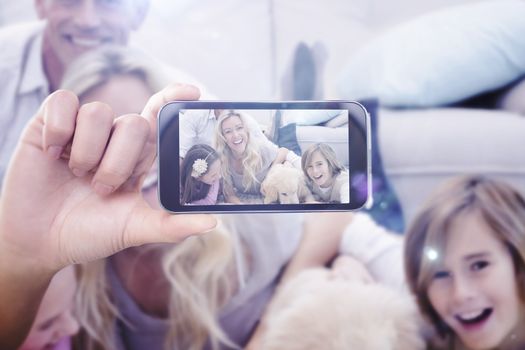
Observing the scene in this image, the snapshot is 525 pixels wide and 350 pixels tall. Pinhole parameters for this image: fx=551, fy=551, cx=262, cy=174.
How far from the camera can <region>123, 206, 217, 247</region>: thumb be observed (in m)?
0.51

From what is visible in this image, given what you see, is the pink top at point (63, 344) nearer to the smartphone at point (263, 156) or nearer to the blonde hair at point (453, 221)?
the smartphone at point (263, 156)

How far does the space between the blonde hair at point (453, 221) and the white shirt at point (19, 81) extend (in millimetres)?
547

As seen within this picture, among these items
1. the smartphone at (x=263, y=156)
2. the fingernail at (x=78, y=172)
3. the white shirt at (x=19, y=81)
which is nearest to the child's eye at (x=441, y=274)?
the smartphone at (x=263, y=156)

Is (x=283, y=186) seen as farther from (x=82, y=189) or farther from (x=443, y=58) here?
(x=443, y=58)

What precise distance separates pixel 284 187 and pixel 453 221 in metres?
0.30

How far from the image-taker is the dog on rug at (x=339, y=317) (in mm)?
708

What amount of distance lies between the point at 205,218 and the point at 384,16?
49 centimetres

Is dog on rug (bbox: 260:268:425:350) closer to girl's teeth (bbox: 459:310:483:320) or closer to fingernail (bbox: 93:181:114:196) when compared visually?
girl's teeth (bbox: 459:310:483:320)

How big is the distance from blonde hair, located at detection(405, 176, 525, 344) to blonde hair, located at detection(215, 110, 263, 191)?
0.30 m

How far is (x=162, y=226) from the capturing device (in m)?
0.53

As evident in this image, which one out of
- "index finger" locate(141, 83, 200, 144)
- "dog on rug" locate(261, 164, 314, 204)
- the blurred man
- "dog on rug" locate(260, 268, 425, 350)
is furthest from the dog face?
the blurred man

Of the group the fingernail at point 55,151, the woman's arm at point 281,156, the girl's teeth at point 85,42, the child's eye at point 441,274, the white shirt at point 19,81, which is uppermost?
the girl's teeth at point 85,42

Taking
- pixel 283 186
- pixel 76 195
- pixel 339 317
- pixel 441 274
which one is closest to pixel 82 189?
pixel 76 195

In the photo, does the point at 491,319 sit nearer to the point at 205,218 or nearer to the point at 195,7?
the point at 205,218
